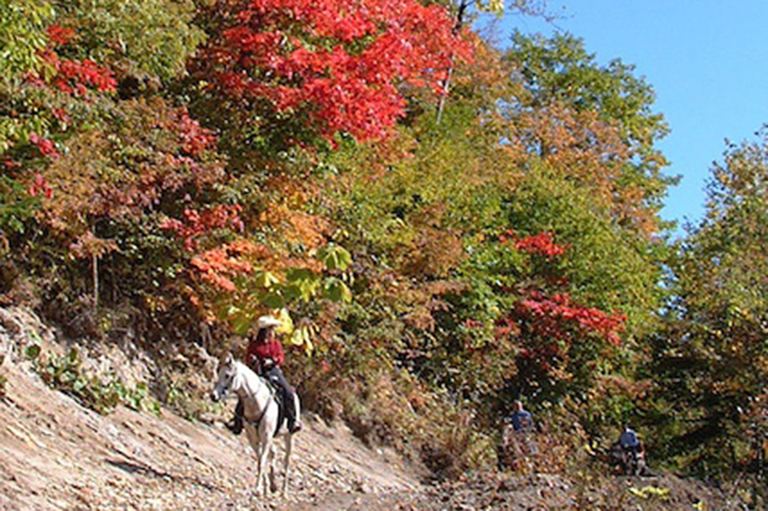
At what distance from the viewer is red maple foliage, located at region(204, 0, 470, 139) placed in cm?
1556

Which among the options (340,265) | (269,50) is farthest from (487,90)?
(340,265)

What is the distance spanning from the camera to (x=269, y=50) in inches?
621

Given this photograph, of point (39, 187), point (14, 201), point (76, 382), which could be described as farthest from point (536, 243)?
point (14, 201)

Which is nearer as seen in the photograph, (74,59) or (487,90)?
(74,59)

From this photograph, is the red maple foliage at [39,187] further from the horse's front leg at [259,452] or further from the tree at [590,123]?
the tree at [590,123]

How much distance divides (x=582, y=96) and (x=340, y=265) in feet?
116

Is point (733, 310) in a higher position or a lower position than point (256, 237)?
higher

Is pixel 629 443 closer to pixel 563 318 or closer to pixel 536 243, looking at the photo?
pixel 563 318

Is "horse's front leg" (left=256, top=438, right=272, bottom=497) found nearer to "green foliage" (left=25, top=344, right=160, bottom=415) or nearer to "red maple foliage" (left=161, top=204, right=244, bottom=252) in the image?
"green foliage" (left=25, top=344, right=160, bottom=415)

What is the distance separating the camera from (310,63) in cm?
1553

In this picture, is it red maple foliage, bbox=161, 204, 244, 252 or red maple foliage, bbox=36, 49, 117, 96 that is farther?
red maple foliage, bbox=161, 204, 244, 252

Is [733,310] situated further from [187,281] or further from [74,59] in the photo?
[74,59]

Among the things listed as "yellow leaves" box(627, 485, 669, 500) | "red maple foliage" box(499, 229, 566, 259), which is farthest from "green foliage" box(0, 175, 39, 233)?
"red maple foliage" box(499, 229, 566, 259)

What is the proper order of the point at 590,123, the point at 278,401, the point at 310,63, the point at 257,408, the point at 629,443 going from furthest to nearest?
the point at 590,123
the point at 629,443
the point at 310,63
the point at 278,401
the point at 257,408
